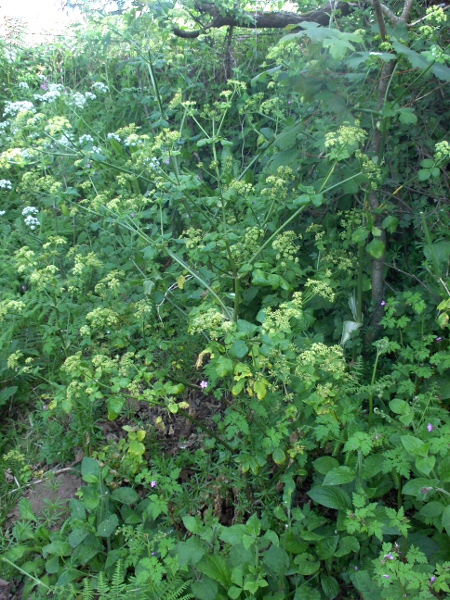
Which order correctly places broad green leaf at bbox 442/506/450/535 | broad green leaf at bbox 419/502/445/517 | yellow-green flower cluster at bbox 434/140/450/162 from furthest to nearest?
yellow-green flower cluster at bbox 434/140/450/162
broad green leaf at bbox 419/502/445/517
broad green leaf at bbox 442/506/450/535

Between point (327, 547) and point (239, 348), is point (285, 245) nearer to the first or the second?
point (239, 348)

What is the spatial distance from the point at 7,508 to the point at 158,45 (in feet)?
9.08

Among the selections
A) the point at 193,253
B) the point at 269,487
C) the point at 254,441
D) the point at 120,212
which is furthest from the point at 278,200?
the point at 269,487

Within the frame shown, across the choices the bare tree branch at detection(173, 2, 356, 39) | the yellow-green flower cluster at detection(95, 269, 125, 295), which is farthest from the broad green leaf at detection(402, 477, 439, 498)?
the bare tree branch at detection(173, 2, 356, 39)

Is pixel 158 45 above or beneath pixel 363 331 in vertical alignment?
above

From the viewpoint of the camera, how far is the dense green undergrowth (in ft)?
7.03

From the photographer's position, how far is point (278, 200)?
284 cm

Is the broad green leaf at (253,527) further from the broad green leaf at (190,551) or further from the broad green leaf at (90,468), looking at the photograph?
the broad green leaf at (90,468)

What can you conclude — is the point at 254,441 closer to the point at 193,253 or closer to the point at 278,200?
the point at 193,253

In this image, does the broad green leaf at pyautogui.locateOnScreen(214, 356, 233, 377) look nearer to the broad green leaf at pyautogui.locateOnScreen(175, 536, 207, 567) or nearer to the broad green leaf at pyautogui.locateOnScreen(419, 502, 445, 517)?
the broad green leaf at pyautogui.locateOnScreen(175, 536, 207, 567)

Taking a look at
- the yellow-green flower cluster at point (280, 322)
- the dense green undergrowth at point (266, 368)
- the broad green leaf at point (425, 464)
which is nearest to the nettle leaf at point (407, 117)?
the dense green undergrowth at point (266, 368)

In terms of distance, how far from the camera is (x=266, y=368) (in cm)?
261

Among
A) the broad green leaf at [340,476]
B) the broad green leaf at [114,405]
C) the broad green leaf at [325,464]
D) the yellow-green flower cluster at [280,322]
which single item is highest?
the yellow-green flower cluster at [280,322]

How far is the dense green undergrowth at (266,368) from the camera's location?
84.4 inches
